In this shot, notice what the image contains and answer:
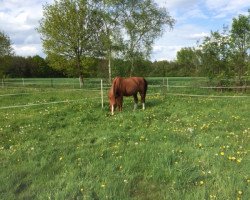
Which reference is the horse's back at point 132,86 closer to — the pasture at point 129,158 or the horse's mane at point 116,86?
the horse's mane at point 116,86

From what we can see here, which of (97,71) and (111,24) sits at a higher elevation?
(111,24)

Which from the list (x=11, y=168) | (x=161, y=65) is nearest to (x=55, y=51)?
(x=11, y=168)

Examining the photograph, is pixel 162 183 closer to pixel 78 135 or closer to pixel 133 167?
pixel 133 167

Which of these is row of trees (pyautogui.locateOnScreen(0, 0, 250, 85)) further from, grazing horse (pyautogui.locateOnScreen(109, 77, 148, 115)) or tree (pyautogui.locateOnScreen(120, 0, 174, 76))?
grazing horse (pyautogui.locateOnScreen(109, 77, 148, 115))

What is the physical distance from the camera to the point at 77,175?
19.7 ft

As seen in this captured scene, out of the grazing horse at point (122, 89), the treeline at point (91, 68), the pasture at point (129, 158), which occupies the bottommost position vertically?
the pasture at point (129, 158)

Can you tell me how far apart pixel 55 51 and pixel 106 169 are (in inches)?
1113

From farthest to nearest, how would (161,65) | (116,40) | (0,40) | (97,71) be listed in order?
(161,65) → (0,40) → (97,71) → (116,40)

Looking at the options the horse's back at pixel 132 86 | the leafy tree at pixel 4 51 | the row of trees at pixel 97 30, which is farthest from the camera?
the leafy tree at pixel 4 51

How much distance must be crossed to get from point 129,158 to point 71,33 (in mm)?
27322

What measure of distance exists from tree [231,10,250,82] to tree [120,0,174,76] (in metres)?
9.51

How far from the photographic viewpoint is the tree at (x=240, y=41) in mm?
23656

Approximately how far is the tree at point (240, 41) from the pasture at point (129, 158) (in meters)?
13.3

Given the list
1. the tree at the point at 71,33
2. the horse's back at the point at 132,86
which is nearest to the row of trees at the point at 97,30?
the tree at the point at 71,33
